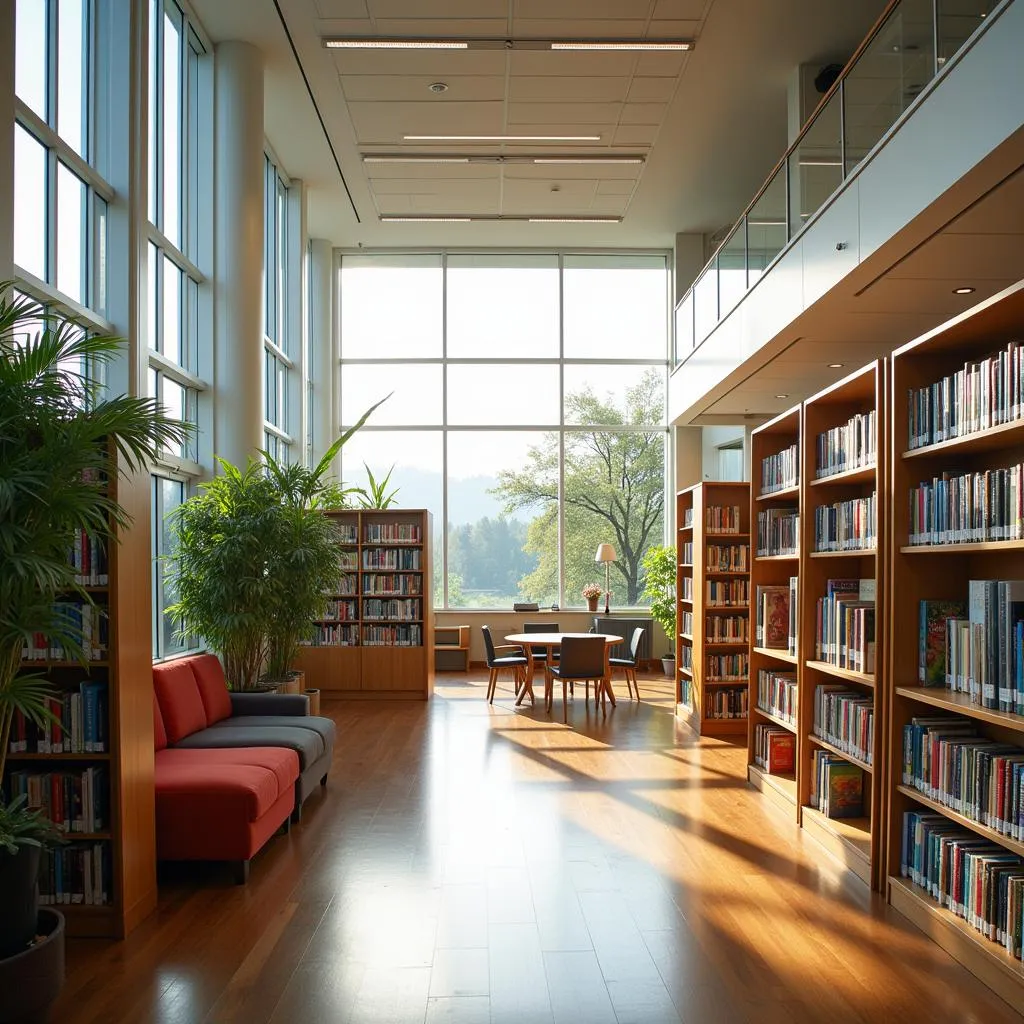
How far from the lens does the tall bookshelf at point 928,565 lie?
4230 mm

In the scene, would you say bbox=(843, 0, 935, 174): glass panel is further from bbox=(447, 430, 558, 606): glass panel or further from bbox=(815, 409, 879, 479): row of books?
bbox=(447, 430, 558, 606): glass panel

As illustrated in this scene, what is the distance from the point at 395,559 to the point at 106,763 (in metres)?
7.57

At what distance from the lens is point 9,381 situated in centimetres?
361

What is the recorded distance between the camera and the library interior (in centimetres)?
383

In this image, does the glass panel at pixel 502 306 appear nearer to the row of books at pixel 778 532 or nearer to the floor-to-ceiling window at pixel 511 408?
the floor-to-ceiling window at pixel 511 408

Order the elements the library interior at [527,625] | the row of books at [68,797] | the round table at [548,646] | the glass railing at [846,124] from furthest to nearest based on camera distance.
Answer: the round table at [548,646], the glass railing at [846,124], the row of books at [68,797], the library interior at [527,625]

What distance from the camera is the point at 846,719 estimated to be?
5449 mm

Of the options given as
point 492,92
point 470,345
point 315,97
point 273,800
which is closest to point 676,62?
point 492,92

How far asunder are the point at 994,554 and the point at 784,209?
15.5 ft

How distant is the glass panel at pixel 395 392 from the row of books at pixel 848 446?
1011cm

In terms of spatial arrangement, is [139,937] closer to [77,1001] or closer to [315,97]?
[77,1001]

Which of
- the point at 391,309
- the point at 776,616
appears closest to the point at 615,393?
the point at 391,309

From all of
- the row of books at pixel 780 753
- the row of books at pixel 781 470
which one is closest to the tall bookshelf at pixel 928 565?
the row of books at pixel 781 470

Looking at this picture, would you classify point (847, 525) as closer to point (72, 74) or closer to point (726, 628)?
point (726, 628)
